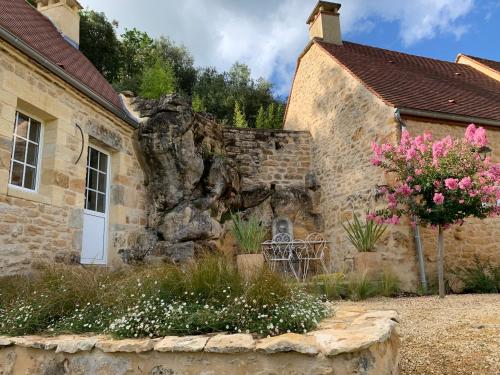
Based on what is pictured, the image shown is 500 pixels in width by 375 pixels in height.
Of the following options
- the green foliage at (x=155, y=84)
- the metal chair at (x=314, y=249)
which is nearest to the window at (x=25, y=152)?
the metal chair at (x=314, y=249)

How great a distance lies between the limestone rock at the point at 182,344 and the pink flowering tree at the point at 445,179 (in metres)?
4.24

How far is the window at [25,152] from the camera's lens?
500cm

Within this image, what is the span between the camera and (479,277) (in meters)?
6.49

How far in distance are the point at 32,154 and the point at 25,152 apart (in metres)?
0.13

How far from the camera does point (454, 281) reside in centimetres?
667

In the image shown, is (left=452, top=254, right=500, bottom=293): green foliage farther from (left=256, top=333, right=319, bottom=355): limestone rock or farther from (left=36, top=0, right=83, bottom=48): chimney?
(left=36, top=0, right=83, bottom=48): chimney

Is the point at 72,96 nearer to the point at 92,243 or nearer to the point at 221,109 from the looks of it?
the point at 92,243

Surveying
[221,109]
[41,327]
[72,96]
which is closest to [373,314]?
[41,327]

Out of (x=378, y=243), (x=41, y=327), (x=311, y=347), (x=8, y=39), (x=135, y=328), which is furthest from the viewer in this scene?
(x=378, y=243)

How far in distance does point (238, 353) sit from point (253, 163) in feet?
24.5

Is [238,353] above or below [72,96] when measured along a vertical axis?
below

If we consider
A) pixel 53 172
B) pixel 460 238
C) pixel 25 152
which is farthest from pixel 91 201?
pixel 460 238

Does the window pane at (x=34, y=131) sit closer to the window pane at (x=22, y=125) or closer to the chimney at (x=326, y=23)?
the window pane at (x=22, y=125)

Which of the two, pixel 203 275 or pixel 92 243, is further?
pixel 92 243
